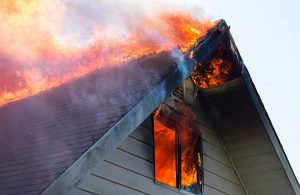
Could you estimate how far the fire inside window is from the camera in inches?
270

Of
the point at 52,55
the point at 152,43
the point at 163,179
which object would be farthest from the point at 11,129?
the point at 52,55

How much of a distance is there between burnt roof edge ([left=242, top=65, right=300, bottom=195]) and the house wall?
0.99 metres

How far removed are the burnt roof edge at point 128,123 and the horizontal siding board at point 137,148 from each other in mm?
876

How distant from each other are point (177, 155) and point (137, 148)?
3.35 ft

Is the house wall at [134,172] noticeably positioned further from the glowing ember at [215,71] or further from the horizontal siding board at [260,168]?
the glowing ember at [215,71]

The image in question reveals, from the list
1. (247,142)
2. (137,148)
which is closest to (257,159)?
(247,142)

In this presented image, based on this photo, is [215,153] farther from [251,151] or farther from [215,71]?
[215,71]

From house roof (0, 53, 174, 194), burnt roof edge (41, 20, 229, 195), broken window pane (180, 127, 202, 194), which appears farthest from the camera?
broken window pane (180, 127, 202, 194)

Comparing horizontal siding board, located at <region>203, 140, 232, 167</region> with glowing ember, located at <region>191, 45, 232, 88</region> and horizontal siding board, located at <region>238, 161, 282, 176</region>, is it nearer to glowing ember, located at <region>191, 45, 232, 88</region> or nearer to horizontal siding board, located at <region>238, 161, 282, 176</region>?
horizontal siding board, located at <region>238, 161, 282, 176</region>

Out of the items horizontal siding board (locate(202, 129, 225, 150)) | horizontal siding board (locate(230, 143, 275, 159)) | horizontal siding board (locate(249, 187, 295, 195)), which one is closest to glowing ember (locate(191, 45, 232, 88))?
horizontal siding board (locate(202, 129, 225, 150))

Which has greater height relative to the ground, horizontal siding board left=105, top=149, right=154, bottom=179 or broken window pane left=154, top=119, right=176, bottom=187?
broken window pane left=154, top=119, right=176, bottom=187

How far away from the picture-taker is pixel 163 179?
22.3ft

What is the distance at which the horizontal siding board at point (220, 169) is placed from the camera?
7.61 meters

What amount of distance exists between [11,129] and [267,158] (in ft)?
13.6
